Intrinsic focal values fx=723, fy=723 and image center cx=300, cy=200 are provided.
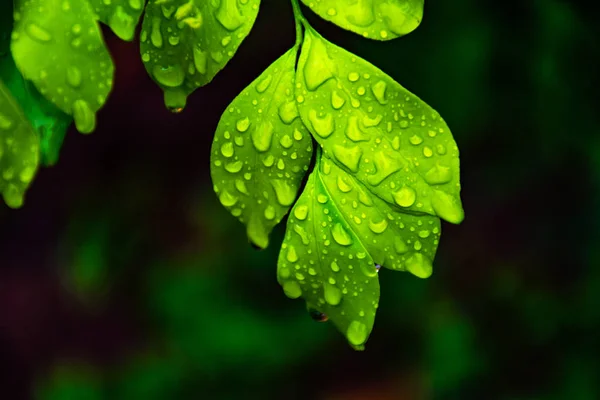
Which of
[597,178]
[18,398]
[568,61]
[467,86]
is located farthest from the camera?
[18,398]

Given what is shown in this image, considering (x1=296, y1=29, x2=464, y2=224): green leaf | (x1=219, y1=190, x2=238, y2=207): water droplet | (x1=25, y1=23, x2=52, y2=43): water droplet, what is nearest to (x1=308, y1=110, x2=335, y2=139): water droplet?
(x1=296, y1=29, x2=464, y2=224): green leaf

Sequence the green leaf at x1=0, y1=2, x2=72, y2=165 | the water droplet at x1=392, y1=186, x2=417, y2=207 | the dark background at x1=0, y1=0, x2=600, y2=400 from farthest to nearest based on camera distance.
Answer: the dark background at x1=0, y1=0, x2=600, y2=400 → the green leaf at x1=0, y1=2, x2=72, y2=165 → the water droplet at x1=392, y1=186, x2=417, y2=207

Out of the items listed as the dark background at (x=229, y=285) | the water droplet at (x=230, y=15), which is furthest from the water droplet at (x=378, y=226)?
the dark background at (x=229, y=285)

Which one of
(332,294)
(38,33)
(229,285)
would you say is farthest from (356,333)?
(229,285)

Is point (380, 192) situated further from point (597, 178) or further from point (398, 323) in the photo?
point (398, 323)

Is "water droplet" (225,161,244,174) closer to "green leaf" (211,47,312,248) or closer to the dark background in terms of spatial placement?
"green leaf" (211,47,312,248)

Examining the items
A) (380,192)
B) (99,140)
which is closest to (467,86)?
(99,140)

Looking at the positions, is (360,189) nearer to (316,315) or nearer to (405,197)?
(405,197)
